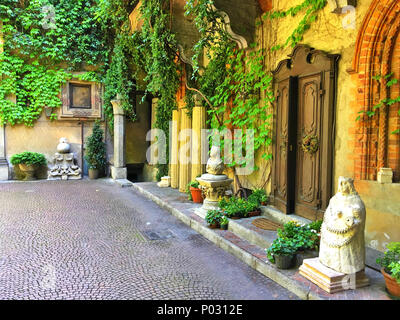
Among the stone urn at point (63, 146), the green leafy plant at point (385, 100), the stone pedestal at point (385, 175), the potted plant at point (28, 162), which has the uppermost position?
the green leafy plant at point (385, 100)

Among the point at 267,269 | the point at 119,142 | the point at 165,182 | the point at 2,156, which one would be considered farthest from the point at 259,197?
the point at 2,156

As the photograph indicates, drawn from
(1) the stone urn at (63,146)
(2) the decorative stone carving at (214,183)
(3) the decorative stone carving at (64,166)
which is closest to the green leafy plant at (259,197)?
(2) the decorative stone carving at (214,183)

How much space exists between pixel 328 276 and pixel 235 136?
453cm

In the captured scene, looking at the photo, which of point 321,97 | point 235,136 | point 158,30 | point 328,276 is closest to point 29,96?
point 158,30

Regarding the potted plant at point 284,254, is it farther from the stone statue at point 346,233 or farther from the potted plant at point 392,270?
the potted plant at point 392,270

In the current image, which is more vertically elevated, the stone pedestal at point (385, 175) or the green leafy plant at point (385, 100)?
the green leafy plant at point (385, 100)

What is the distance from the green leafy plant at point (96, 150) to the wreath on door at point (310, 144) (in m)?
9.28

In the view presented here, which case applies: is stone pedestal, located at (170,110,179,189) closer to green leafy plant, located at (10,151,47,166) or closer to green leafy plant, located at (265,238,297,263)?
green leafy plant, located at (10,151,47,166)

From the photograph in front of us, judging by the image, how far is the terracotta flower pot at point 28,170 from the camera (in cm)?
1188

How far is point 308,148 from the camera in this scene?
216 inches

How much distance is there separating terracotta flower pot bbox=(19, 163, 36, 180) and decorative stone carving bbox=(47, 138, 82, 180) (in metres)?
0.57

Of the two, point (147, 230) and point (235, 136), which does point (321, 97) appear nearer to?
point (235, 136)

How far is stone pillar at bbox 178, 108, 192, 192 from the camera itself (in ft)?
30.5

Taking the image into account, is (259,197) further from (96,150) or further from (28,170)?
(28,170)
